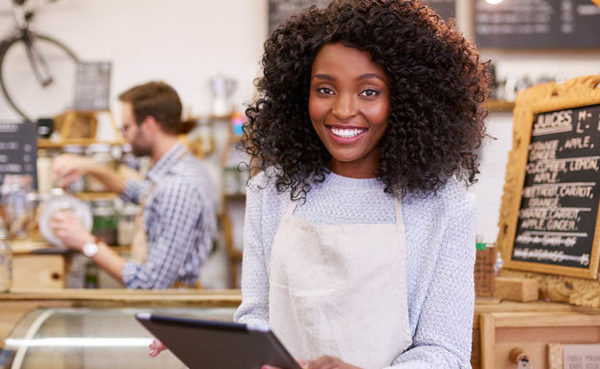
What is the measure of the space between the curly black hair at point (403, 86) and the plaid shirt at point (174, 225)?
4.19 feet

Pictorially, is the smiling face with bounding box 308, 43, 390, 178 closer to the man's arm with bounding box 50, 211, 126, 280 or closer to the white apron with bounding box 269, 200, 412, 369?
the white apron with bounding box 269, 200, 412, 369

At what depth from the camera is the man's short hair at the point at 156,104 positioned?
2740 mm

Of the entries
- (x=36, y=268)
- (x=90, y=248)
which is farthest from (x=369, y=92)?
(x=36, y=268)

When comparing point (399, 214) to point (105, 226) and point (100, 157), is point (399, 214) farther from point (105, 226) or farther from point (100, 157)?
point (100, 157)

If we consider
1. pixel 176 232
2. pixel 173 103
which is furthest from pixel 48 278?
pixel 173 103

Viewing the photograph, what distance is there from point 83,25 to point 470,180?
450cm

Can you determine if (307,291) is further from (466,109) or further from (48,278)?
(48,278)

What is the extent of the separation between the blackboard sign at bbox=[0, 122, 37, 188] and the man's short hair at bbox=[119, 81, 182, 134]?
460 mm

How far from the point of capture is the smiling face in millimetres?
1131

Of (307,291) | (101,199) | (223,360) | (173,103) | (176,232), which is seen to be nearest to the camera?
(223,360)

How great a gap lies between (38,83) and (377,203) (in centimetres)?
446

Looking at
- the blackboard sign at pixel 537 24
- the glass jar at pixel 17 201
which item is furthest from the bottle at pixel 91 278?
the blackboard sign at pixel 537 24

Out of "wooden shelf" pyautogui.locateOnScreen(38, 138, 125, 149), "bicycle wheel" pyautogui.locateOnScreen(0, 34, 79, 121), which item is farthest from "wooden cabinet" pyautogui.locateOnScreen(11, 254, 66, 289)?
"bicycle wheel" pyautogui.locateOnScreen(0, 34, 79, 121)

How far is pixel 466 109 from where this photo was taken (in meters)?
1.22
